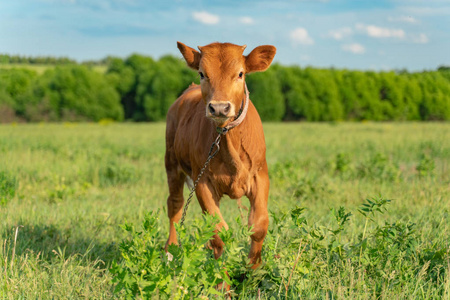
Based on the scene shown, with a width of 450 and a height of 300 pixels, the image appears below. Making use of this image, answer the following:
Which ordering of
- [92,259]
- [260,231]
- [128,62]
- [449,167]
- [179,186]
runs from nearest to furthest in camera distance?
[260,231] < [92,259] < [179,186] < [449,167] < [128,62]

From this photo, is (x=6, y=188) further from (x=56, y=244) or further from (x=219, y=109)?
(x=219, y=109)

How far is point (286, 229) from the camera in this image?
16.1ft

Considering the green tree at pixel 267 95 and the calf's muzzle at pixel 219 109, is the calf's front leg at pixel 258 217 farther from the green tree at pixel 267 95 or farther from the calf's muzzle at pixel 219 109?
the green tree at pixel 267 95

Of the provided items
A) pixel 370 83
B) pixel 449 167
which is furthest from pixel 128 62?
pixel 449 167

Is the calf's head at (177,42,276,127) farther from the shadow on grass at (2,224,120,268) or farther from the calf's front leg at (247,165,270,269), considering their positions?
the shadow on grass at (2,224,120,268)

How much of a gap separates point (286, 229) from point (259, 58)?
2.00 m

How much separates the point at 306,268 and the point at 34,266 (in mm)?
2568

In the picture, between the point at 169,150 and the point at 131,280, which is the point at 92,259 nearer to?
the point at 169,150

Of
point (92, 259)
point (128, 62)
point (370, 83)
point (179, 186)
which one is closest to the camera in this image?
point (92, 259)

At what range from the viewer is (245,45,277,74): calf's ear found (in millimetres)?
4039

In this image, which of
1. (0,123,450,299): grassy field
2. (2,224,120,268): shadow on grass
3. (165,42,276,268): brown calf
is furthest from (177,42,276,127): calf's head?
(2,224,120,268): shadow on grass

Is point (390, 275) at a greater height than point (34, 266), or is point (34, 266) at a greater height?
point (390, 275)

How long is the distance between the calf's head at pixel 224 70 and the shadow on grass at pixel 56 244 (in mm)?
2159

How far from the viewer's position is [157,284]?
2740mm
